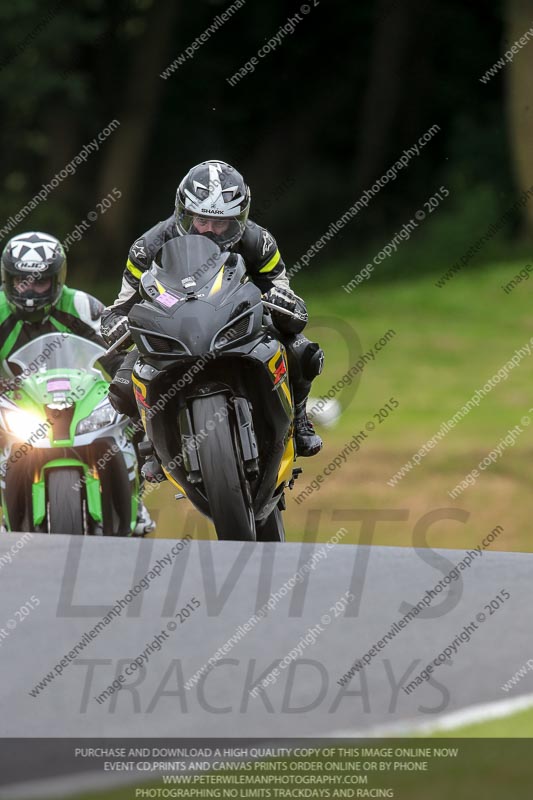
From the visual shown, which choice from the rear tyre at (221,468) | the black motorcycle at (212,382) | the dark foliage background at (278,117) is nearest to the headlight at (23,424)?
the black motorcycle at (212,382)

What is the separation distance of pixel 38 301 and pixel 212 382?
2478mm

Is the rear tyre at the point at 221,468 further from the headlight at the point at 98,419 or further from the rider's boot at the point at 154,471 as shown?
the headlight at the point at 98,419

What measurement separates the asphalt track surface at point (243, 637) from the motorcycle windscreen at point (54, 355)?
2808 mm

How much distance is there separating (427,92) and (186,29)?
5.78 m

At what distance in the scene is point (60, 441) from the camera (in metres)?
7.88

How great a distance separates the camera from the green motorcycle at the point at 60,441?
7.86 m

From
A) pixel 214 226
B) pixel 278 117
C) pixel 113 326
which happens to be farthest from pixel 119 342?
pixel 278 117

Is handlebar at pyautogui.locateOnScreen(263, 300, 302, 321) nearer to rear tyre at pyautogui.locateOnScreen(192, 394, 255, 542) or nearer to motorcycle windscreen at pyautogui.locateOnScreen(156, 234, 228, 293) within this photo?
motorcycle windscreen at pyautogui.locateOnScreen(156, 234, 228, 293)

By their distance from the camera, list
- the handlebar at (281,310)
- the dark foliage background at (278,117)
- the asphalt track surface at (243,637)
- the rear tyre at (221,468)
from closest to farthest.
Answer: the asphalt track surface at (243,637)
the rear tyre at (221,468)
the handlebar at (281,310)
the dark foliage background at (278,117)

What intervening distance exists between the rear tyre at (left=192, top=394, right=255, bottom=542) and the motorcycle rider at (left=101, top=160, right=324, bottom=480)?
68 cm

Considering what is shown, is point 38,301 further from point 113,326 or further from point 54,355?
point 113,326

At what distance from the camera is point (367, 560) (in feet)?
17.3

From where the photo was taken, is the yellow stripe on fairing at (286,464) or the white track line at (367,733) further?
the yellow stripe on fairing at (286,464)

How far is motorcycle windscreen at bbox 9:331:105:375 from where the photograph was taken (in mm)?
8102
